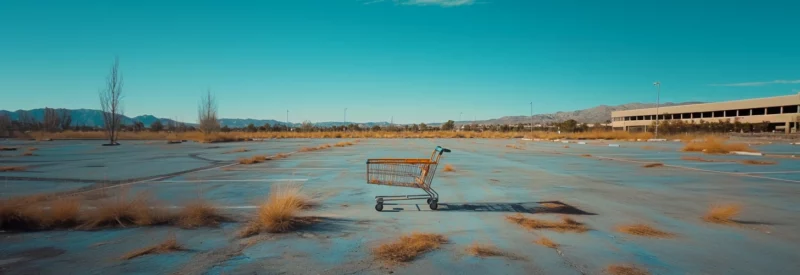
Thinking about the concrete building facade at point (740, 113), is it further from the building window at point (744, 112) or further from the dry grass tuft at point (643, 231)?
the dry grass tuft at point (643, 231)

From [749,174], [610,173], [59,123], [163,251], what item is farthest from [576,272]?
[59,123]

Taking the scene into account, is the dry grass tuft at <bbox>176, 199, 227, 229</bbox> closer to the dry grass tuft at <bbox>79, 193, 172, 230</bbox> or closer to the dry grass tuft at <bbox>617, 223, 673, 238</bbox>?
the dry grass tuft at <bbox>79, 193, 172, 230</bbox>

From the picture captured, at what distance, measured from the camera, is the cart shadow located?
693 centimetres

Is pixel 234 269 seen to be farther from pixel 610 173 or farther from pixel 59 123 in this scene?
pixel 59 123

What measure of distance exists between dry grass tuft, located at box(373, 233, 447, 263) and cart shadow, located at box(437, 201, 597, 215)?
2003 mm

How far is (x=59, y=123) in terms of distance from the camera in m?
76.1

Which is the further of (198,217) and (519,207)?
(519,207)

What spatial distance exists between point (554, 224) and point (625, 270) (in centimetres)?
194

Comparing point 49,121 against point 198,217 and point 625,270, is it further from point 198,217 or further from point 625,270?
point 625,270

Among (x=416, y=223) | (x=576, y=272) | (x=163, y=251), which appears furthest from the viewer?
(x=416, y=223)

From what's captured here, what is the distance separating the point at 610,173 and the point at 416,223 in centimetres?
948

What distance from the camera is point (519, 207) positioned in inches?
287

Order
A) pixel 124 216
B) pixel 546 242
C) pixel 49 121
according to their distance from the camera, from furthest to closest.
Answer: pixel 49 121
pixel 124 216
pixel 546 242

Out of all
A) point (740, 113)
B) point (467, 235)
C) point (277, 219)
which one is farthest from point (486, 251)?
point (740, 113)
